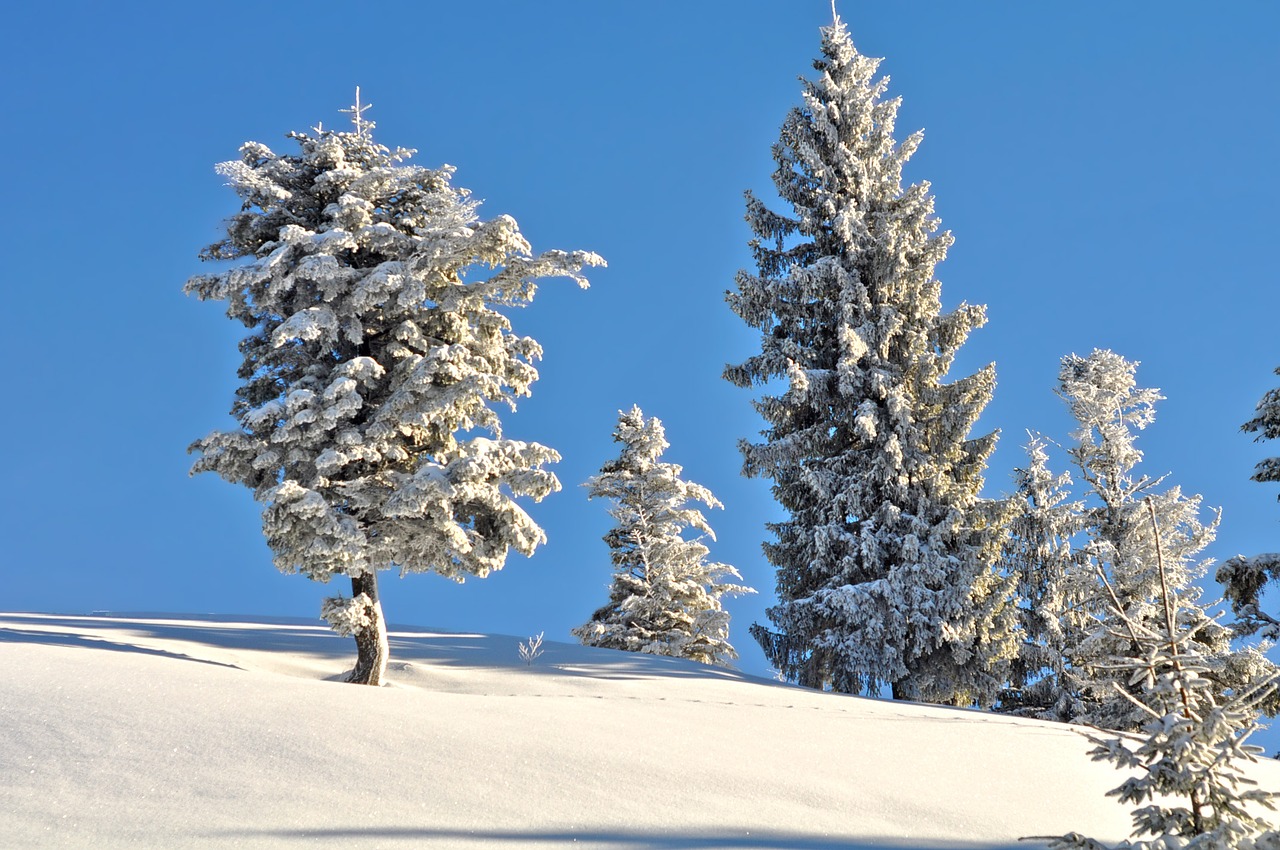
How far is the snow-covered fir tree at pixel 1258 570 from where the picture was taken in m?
13.1

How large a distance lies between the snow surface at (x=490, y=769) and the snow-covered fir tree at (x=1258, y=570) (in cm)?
465

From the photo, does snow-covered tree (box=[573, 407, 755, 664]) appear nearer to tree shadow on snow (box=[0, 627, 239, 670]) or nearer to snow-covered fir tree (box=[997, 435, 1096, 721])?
snow-covered fir tree (box=[997, 435, 1096, 721])

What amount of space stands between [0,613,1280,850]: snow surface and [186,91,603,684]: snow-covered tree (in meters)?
2.58

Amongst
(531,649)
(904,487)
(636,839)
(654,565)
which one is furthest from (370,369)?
(654,565)

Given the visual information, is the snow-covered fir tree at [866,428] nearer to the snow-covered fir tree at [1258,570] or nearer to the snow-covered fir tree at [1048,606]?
the snow-covered fir tree at [1048,606]

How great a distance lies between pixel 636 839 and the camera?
5.55 meters

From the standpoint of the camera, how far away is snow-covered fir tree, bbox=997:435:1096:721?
1855 centimetres

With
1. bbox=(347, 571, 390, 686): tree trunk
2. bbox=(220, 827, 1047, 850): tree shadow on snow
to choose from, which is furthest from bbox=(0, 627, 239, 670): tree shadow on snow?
bbox=(220, 827, 1047, 850): tree shadow on snow

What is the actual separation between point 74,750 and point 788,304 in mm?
15476

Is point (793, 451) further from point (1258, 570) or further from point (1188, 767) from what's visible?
point (1188, 767)

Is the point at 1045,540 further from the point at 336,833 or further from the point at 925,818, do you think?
the point at 336,833

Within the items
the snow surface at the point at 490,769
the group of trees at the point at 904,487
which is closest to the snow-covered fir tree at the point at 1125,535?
the group of trees at the point at 904,487

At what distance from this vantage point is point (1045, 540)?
749 inches

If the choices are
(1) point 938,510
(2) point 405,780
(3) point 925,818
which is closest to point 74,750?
(2) point 405,780
